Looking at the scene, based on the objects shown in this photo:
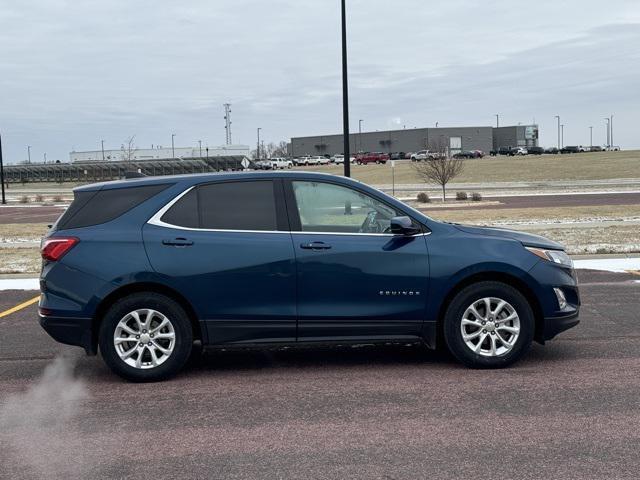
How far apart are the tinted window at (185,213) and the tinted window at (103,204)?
0.71 ft

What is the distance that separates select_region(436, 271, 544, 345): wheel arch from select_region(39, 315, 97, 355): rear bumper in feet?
9.82

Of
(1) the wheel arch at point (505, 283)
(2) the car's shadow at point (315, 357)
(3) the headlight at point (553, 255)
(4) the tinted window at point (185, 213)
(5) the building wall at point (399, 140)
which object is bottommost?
(2) the car's shadow at point (315, 357)

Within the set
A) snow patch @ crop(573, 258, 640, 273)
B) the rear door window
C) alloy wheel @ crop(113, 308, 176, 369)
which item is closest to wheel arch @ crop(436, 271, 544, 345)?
the rear door window

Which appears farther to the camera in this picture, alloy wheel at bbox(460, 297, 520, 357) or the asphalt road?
alloy wheel at bbox(460, 297, 520, 357)

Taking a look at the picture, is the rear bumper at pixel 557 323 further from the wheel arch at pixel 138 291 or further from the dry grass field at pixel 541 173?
the dry grass field at pixel 541 173

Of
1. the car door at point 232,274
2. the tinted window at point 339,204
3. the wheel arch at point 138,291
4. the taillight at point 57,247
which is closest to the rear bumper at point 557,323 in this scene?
the tinted window at point 339,204

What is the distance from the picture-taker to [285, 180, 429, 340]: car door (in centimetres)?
593

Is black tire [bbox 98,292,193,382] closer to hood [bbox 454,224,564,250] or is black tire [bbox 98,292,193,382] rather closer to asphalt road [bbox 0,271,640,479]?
asphalt road [bbox 0,271,640,479]

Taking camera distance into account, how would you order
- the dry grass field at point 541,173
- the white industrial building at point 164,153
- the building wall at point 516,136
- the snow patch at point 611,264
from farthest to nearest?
the building wall at point 516,136 → the white industrial building at point 164,153 → the dry grass field at point 541,173 → the snow patch at point 611,264

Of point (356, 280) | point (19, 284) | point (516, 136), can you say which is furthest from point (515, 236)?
point (516, 136)

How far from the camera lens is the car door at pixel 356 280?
5930 millimetres

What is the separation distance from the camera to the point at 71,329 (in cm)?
587

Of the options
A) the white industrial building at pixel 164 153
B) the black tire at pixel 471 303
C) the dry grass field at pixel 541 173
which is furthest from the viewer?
the white industrial building at pixel 164 153

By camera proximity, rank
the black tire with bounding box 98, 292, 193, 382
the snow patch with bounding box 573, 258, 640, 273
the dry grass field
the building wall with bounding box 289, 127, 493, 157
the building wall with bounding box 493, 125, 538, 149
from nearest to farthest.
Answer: the black tire with bounding box 98, 292, 193, 382, the snow patch with bounding box 573, 258, 640, 273, the dry grass field, the building wall with bounding box 289, 127, 493, 157, the building wall with bounding box 493, 125, 538, 149
